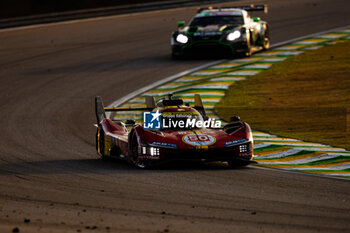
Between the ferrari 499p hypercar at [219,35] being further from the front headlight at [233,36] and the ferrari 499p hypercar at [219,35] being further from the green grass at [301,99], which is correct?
the green grass at [301,99]

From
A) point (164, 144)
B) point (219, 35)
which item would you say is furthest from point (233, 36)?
point (164, 144)

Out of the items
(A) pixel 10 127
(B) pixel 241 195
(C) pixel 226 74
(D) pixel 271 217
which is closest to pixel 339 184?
(B) pixel 241 195

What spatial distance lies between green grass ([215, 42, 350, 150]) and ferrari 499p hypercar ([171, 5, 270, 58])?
1516 mm

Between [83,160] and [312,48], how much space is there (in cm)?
1533

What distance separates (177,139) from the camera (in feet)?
40.3

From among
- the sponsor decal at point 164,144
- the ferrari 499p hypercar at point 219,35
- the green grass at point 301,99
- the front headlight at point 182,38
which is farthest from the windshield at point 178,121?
the front headlight at point 182,38

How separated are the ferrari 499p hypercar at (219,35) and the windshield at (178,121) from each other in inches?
467

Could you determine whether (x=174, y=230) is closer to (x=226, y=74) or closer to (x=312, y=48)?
(x=226, y=74)

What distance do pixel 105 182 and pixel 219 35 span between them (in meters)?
14.4

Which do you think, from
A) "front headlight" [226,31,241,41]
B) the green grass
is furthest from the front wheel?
"front headlight" [226,31,241,41]

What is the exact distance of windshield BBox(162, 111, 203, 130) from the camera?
42.5 feet

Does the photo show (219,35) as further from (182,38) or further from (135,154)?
(135,154)

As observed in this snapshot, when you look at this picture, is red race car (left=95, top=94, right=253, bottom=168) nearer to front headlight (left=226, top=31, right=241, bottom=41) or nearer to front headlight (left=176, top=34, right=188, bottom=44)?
front headlight (left=176, top=34, right=188, bottom=44)

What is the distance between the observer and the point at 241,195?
994 cm
